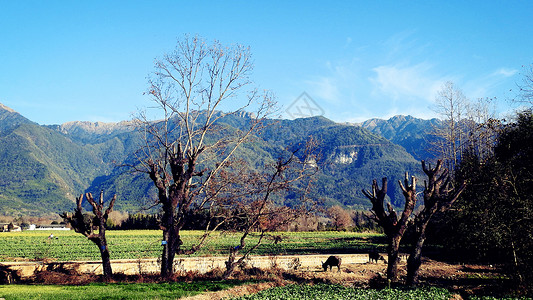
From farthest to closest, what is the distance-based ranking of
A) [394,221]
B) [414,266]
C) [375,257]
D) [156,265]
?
[375,257], [156,265], [394,221], [414,266]

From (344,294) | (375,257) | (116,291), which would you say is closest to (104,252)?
(116,291)

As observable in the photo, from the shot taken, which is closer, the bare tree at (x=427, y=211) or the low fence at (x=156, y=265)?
the bare tree at (x=427, y=211)

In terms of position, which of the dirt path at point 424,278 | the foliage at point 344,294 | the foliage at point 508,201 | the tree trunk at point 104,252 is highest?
the foliage at point 508,201

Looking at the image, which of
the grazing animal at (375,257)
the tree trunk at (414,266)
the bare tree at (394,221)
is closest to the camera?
the tree trunk at (414,266)

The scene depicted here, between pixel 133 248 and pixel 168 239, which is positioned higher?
pixel 168 239

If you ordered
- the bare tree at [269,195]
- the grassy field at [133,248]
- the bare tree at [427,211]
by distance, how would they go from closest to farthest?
the bare tree at [427,211] → the bare tree at [269,195] → the grassy field at [133,248]

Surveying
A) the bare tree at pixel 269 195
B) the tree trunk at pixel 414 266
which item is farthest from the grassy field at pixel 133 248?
the tree trunk at pixel 414 266

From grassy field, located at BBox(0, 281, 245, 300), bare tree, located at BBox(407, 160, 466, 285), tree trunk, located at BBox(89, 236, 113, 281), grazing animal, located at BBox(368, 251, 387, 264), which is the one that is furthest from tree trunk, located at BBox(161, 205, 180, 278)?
grazing animal, located at BBox(368, 251, 387, 264)

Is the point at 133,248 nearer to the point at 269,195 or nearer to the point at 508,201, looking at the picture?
the point at 269,195

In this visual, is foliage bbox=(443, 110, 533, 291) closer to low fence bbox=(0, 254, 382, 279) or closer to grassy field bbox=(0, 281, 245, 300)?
low fence bbox=(0, 254, 382, 279)

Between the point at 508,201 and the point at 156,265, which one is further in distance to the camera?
the point at 156,265

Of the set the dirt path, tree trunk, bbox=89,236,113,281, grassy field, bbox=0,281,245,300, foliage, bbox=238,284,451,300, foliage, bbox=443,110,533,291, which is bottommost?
the dirt path

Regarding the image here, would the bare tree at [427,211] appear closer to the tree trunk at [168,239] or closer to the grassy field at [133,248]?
the grassy field at [133,248]

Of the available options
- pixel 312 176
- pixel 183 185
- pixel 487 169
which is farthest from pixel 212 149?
pixel 487 169
